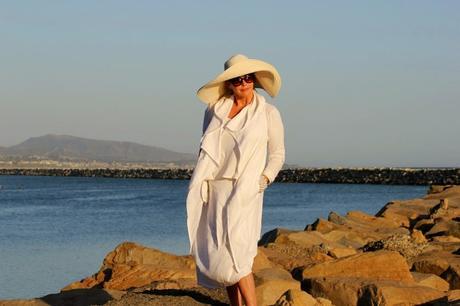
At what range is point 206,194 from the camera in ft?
18.1

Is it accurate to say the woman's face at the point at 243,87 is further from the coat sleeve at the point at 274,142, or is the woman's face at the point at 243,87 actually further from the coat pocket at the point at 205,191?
the coat pocket at the point at 205,191

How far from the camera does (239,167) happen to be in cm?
539

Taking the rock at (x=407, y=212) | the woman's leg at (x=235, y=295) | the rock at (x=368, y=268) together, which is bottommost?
the rock at (x=407, y=212)

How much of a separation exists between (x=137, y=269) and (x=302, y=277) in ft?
5.45

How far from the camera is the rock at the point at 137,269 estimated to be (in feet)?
27.1

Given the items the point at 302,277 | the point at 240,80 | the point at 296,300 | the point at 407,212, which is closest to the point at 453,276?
the point at 302,277

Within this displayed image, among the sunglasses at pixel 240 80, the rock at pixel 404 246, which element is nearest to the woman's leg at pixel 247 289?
the sunglasses at pixel 240 80

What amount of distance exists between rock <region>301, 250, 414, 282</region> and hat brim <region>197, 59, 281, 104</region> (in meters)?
2.51

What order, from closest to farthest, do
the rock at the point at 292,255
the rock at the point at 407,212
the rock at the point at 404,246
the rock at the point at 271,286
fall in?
the rock at the point at 271,286
the rock at the point at 292,255
the rock at the point at 404,246
the rock at the point at 407,212

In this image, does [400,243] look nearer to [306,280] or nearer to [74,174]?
[306,280]

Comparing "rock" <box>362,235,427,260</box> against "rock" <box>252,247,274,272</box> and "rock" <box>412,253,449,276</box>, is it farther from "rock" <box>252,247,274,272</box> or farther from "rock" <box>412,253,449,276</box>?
"rock" <box>252,247,274,272</box>

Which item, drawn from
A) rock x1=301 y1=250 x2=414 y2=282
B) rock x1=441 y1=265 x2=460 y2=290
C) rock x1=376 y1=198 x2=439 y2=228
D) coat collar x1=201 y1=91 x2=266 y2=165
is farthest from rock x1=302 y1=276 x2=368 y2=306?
rock x1=376 y1=198 x2=439 y2=228

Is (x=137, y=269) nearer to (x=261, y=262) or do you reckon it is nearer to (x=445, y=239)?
(x=261, y=262)

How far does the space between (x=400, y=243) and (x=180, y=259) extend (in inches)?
95.7
